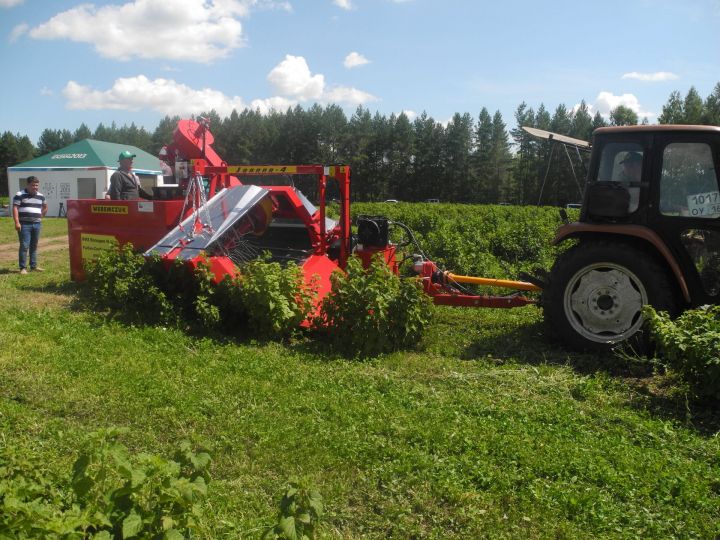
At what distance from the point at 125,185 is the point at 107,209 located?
1172mm

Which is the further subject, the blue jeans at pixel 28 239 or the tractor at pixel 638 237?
the blue jeans at pixel 28 239

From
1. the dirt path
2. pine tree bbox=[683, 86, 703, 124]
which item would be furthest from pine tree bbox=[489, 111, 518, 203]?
the dirt path

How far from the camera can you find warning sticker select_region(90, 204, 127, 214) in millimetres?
7988

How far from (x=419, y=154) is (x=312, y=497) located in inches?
2634

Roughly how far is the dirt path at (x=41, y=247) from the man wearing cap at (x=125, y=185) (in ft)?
16.0

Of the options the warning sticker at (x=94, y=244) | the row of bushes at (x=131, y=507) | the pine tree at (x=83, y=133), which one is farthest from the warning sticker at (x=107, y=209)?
the pine tree at (x=83, y=133)

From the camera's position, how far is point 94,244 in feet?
27.2

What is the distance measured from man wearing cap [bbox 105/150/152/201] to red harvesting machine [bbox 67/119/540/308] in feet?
2.12

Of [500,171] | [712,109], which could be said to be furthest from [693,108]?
[500,171]

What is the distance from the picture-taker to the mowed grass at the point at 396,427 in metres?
3.17

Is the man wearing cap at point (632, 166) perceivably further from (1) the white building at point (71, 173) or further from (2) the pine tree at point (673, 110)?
(2) the pine tree at point (673, 110)

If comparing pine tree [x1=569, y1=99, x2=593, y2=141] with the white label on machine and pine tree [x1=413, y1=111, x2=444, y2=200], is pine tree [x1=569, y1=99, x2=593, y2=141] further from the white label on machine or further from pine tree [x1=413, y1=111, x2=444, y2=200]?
the white label on machine

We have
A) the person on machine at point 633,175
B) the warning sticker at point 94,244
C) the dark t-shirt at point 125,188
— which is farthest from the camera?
the dark t-shirt at point 125,188

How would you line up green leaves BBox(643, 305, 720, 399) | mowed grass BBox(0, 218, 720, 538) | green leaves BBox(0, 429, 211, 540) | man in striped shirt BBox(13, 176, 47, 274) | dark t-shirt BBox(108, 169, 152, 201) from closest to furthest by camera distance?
green leaves BBox(0, 429, 211, 540), mowed grass BBox(0, 218, 720, 538), green leaves BBox(643, 305, 720, 399), dark t-shirt BBox(108, 169, 152, 201), man in striped shirt BBox(13, 176, 47, 274)
